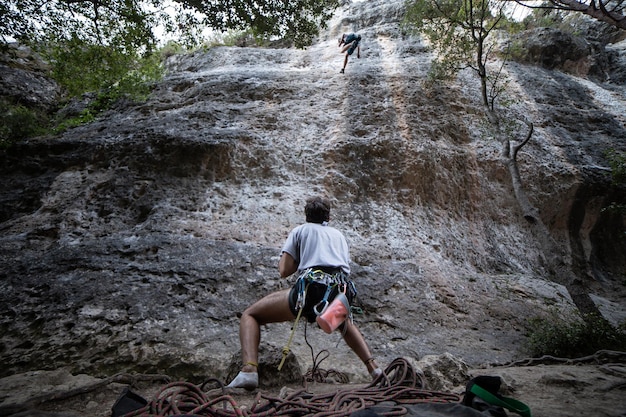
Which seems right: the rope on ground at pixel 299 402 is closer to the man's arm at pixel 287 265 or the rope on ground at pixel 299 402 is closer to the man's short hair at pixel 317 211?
the man's arm at pixel 287 265

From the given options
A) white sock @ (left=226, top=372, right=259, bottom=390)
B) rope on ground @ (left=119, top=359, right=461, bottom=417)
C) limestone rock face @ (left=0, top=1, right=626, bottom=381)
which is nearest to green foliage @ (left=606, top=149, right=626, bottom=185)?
limestone rock face @ (left=0, top=1, right=626, bottom=381)

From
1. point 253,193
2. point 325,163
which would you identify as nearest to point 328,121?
point 325,163

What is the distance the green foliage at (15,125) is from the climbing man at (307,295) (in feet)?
23.8

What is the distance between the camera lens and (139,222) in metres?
5.85

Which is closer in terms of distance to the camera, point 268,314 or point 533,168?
point 268,314

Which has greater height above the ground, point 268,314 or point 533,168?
point 533,168

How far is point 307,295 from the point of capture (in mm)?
2908

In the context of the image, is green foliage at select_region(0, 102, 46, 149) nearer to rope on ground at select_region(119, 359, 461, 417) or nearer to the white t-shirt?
the white t-shirt

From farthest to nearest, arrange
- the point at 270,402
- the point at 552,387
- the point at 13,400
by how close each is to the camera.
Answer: the point at 552,387 < the point at 13,400 < the point at 270,402

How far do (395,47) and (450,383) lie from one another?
37.2ft

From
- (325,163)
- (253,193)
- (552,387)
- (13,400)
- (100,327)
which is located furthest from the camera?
(325,163)

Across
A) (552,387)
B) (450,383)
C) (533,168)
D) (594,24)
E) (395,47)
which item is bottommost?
(450,383)

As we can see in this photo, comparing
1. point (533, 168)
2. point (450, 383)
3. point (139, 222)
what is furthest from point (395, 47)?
point (450, 383)

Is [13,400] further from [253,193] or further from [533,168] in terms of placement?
[533,168]
